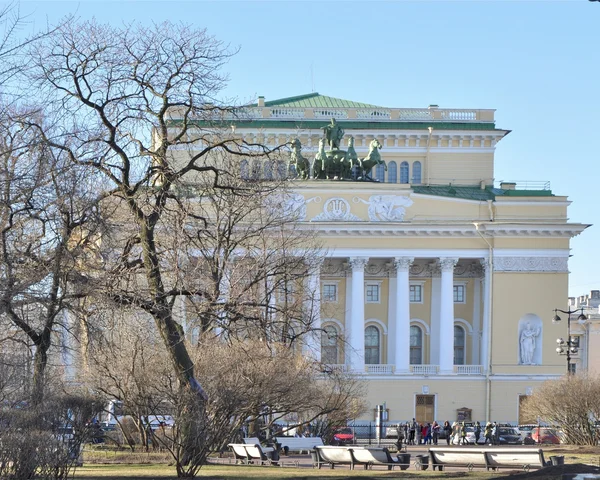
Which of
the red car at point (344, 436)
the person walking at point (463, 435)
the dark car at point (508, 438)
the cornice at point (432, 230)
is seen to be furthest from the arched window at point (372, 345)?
the red car at point (344, 436)

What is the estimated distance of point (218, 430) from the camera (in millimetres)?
24984

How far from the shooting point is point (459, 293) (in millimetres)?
71750

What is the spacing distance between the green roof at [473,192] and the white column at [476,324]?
4606 millimetres

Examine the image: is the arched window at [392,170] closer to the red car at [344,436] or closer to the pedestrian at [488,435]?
the pedestrian at [488,435]

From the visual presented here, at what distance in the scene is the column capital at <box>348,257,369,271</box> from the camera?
224 ft

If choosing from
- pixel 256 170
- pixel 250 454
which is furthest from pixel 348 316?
pixel 256 170

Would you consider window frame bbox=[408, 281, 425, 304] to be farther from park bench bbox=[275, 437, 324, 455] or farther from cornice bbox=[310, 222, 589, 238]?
park bench bbox=[275, 437, 324, 455]

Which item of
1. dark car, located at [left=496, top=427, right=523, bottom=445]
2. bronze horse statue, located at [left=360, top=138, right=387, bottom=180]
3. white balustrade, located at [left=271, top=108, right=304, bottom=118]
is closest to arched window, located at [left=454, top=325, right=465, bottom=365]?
bronze horse statue, located at [left=360, top=138, right=387, bottom=180]

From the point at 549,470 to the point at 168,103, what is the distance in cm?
998

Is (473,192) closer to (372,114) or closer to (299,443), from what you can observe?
(372,114)

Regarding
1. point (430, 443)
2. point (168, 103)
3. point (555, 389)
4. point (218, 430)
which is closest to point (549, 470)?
point (218, 430)

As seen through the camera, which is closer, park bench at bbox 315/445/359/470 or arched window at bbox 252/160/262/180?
arched window at bbox 252/160/262/180

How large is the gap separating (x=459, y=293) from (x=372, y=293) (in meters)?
4.68

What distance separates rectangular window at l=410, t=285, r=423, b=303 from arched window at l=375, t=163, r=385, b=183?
→ 624cm
